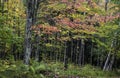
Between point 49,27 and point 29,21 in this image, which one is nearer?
point 49,27

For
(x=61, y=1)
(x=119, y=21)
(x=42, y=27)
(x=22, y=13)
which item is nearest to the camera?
(x=42, y=27)

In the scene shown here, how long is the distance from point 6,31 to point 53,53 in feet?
85.2

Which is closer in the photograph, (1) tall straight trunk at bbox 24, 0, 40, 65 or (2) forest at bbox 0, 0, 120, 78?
(2) forest at bbox 0, 0, 120, 78

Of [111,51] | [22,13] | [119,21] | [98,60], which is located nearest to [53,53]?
[98,60]

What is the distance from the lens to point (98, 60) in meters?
35.1

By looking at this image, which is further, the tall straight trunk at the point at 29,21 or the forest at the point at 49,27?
the tall straight trunk at the point at 29,21

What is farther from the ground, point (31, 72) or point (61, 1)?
point (61, 1)

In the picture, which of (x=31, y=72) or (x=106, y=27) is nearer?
(x=31, y=72)

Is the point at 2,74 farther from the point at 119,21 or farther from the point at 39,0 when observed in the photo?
the point at 119,21

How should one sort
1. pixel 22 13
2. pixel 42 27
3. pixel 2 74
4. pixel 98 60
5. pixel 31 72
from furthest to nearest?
pixel 98 60 → pixel 22 13 → pixel 42 27 → pixel 31 72 → pixel 2 74

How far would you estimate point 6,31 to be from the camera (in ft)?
35.9

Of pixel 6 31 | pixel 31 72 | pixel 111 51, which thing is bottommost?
pixel 111 51

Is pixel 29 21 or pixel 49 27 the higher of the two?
pixel 29 21

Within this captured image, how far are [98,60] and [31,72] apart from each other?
24761 mm
